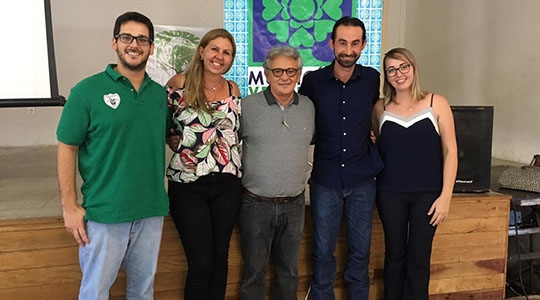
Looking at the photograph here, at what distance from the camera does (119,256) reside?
5.46 feet

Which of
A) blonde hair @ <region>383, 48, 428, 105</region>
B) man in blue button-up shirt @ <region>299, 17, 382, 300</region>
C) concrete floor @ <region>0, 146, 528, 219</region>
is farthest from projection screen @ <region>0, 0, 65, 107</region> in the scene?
blonde hair @ <region>383, 48, 428, 105</region>

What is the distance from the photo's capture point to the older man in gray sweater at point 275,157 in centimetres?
191

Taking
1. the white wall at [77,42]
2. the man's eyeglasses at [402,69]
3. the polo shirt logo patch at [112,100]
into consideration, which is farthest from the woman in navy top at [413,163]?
the white wall at [77,42]

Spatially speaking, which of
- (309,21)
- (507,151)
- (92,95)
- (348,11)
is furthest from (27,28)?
(507,151)

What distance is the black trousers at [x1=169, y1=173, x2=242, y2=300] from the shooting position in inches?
71.7

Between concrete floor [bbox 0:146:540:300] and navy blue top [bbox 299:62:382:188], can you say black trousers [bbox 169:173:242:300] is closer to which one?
navy blue top [bbox 299:62:382:188]

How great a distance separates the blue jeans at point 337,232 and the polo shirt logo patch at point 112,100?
3.23ft

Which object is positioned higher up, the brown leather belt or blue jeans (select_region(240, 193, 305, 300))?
the brown leather belt

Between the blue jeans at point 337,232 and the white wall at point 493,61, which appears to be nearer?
the blue jeans at point 337,232

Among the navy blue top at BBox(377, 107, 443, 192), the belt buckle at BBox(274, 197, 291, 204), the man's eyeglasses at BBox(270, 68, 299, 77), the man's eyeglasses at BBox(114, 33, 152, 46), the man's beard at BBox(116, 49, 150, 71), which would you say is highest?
the man's eyeglasses at BBox(114, 33, 152, 46)

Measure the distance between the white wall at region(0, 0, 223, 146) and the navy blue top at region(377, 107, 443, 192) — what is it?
11.0ft

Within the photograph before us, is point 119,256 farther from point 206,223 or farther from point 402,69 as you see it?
point 402,69

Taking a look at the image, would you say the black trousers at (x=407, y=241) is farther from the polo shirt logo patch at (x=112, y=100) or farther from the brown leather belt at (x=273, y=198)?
the polo shirt logo patch at (x=112, y=100)

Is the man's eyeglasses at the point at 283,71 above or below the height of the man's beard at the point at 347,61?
below
